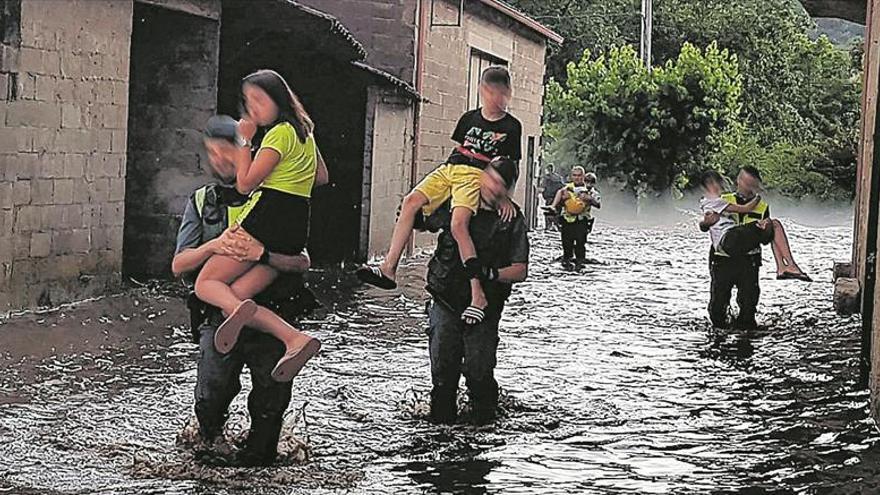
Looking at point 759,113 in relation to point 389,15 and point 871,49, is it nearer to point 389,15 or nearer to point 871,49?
point 389,15

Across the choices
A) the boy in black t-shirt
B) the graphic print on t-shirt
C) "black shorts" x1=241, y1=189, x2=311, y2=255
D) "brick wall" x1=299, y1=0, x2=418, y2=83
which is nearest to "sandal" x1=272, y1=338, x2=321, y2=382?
"black shorts" x1=241, y1=189, x2=311, y2=255

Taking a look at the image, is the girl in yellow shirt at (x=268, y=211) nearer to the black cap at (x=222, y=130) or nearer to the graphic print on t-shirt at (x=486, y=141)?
the black cap at (x=222, y=130)

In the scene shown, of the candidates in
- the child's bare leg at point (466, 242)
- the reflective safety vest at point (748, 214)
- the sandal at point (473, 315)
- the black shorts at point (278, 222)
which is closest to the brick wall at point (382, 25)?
the reflective safety vest at point (748, 214)

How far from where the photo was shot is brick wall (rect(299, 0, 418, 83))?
22438 millimetres

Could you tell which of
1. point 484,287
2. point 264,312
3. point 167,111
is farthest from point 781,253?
point 167,111

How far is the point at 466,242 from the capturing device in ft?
28.2

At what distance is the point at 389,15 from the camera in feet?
73.6

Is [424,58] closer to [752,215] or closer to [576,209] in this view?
[576,209]

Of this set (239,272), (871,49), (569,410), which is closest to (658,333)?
(871,49)

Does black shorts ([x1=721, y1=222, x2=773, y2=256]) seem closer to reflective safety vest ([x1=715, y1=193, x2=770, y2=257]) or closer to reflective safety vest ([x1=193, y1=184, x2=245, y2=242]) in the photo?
reflective safety vest ([x1=715, y1=193, x2=770, y2=257])

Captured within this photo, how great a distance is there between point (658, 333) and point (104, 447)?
290 inches

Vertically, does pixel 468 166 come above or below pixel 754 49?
below

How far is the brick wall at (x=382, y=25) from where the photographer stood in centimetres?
2244

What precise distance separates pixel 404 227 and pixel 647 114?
33051 mm
